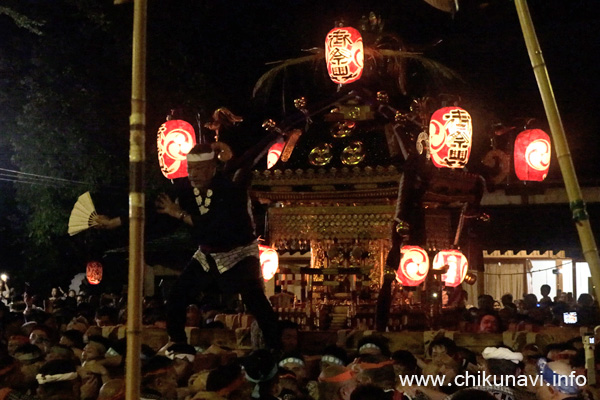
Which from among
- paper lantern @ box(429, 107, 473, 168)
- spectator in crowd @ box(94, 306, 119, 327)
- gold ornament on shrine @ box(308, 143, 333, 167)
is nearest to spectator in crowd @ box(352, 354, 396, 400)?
gold ornament on shrine @ box(308, 143, 333, 167)

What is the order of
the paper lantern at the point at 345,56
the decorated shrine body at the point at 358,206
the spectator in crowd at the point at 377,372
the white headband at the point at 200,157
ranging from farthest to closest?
the paper lantern at the point at 345,56
the decorated shrine body at the point at 358,206
the white headband at the point at 200,157
the spectator in crowd at the point at 377,372

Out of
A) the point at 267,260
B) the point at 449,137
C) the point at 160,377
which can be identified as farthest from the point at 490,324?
the point at 160,377

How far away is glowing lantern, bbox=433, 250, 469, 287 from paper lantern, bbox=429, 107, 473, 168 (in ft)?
6.20

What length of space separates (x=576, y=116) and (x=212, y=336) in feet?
36.6

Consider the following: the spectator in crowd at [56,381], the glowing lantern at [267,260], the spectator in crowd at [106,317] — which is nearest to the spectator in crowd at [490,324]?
the glowing lantern at [267,260]

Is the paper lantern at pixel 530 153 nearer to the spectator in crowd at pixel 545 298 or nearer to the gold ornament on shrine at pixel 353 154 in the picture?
the gold ornament on shrine at pixel 353 154

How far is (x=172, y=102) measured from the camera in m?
14.7

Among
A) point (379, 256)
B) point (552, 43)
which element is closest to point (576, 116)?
point (552, 43)

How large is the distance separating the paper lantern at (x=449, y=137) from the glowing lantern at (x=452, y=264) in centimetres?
189

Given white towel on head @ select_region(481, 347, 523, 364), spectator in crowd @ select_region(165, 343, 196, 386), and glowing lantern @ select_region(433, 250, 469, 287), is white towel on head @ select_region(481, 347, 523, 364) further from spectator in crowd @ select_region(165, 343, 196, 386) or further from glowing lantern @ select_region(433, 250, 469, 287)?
glowing lantern @ select_region(433, 250, 469, 287)

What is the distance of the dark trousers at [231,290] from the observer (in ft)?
22.9

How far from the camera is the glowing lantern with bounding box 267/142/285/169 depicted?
32.6ft

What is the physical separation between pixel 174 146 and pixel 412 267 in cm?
390

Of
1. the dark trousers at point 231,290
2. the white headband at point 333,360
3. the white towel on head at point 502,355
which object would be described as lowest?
the white headband at point 333,360
